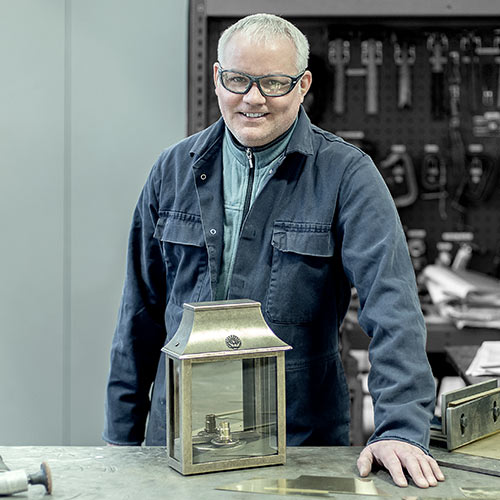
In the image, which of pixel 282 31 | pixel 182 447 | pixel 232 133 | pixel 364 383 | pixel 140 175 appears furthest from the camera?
pixel 364 383

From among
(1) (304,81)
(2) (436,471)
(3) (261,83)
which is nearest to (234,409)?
(2) (436,471)

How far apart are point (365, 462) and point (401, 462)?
0.21ft

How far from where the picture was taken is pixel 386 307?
1.67 meters

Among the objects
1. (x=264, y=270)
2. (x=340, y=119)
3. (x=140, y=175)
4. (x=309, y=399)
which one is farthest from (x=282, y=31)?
(x=340, y=119)

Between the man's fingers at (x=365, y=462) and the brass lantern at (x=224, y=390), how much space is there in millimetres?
138

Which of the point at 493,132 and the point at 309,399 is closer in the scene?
the point at 309,399

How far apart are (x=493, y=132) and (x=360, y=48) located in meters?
0.69

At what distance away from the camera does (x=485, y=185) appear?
3.67m

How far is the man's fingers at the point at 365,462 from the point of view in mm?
1460

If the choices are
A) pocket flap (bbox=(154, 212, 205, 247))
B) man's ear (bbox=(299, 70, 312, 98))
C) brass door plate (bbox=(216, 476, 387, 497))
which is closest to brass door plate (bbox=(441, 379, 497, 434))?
brass door plate (bbox=(216, 476, 387, 497))

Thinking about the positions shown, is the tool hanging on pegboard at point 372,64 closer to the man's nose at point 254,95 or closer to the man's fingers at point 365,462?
the man's nose at point 254,95

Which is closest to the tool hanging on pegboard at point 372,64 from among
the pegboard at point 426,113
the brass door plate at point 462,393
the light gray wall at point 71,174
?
the pegboard at point 426,113

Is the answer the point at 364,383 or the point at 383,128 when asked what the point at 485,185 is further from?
the point at 364,383

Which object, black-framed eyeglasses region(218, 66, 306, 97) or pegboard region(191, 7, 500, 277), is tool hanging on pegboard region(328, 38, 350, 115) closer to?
pegboard region(191, 7, 500, 277)
